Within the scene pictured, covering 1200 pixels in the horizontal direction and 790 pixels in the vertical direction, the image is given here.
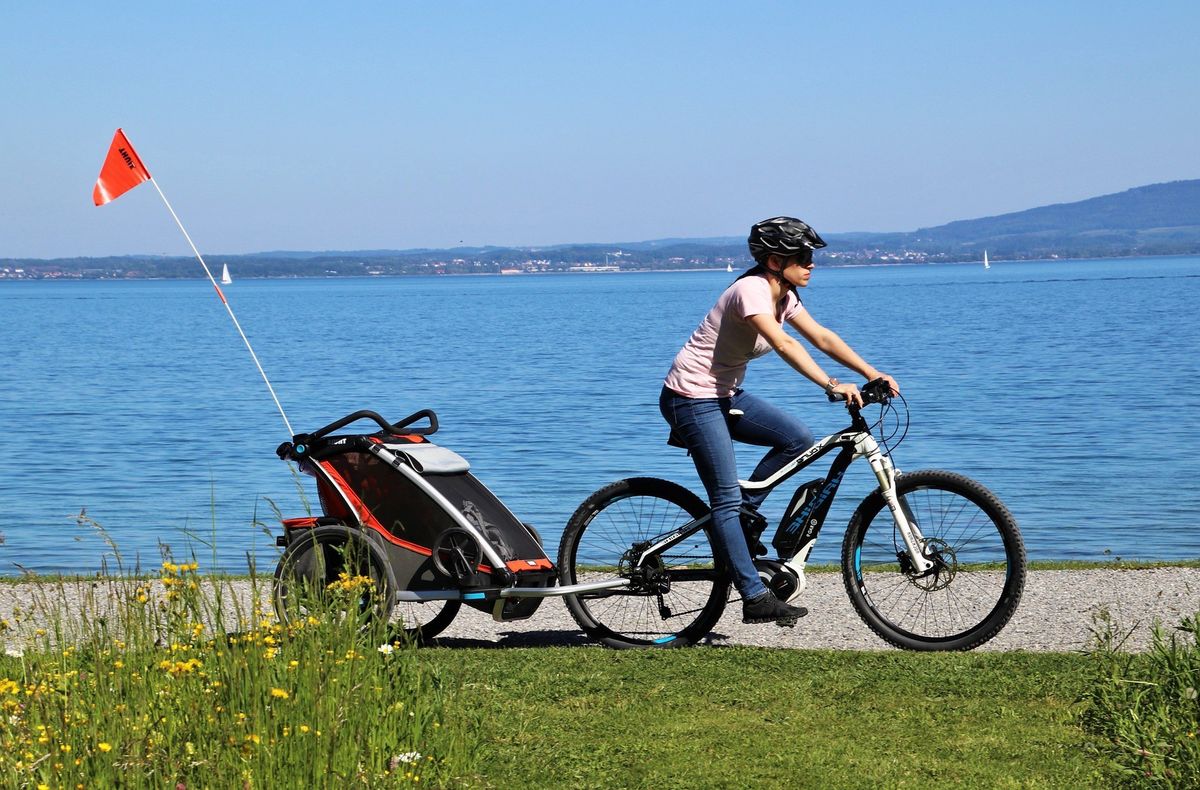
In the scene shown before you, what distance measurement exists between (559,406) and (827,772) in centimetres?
2583

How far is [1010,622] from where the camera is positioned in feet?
25.7

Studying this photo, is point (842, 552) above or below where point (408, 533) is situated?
below

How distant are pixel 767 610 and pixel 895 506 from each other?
72 centimetres

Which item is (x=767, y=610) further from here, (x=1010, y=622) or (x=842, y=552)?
(x=1010, y=622)

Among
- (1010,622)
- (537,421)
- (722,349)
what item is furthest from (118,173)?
(537,421)

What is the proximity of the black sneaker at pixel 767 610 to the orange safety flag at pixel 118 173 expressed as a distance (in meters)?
3.70

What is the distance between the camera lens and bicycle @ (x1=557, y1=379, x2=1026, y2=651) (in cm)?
670

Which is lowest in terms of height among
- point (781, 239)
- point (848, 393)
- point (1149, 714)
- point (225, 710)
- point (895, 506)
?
point (1149, 714)

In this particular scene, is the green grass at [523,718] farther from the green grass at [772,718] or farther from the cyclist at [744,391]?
the cyclist at [744,391]

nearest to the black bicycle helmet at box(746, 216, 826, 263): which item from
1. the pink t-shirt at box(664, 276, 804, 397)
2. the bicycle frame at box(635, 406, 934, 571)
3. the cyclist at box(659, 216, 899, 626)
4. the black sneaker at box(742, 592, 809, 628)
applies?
the cyclist at box(659, 216, 899, 626)

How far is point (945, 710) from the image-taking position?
5.58m

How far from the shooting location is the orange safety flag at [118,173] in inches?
305

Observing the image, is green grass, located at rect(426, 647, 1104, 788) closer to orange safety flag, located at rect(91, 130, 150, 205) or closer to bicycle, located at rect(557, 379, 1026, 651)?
bicycle, located at rect(557, 379, 1026, 651)

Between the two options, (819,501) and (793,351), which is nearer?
(793,351)
